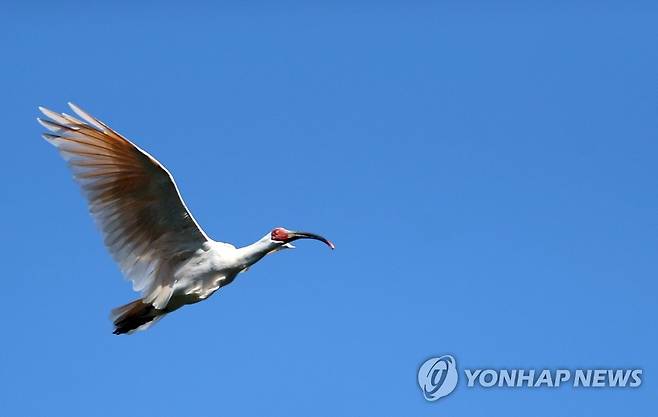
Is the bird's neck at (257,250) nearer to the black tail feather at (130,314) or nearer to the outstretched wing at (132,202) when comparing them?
the outstretched wing at (132,202)

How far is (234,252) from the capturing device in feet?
66.6

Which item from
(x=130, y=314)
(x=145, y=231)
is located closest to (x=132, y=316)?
(x=130, y=314)

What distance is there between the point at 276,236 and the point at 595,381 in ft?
23.5

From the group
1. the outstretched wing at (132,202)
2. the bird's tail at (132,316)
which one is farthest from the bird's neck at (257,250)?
the bird's tail at (132,316)

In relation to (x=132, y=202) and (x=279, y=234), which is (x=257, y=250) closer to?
(x=279, y=234)

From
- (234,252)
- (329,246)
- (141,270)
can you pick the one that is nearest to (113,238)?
(141,270)

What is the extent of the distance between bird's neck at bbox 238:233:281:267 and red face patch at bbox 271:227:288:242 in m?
0.08

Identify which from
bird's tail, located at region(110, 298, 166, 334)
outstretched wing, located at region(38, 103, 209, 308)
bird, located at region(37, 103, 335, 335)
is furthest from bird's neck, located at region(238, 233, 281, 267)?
bird's tail, located at region(110, 298, 166, 334)

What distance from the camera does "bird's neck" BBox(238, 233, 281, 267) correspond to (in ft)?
66.7

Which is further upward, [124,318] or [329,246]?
[329,246]

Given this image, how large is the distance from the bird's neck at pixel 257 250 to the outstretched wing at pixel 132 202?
0.72 metres

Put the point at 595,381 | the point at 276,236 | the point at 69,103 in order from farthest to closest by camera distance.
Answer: the point at 595,381
the point at 276,236
the point at 69,103

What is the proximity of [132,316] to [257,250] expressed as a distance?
245 cm

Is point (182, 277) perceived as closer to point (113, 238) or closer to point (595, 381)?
point (113, 238)
